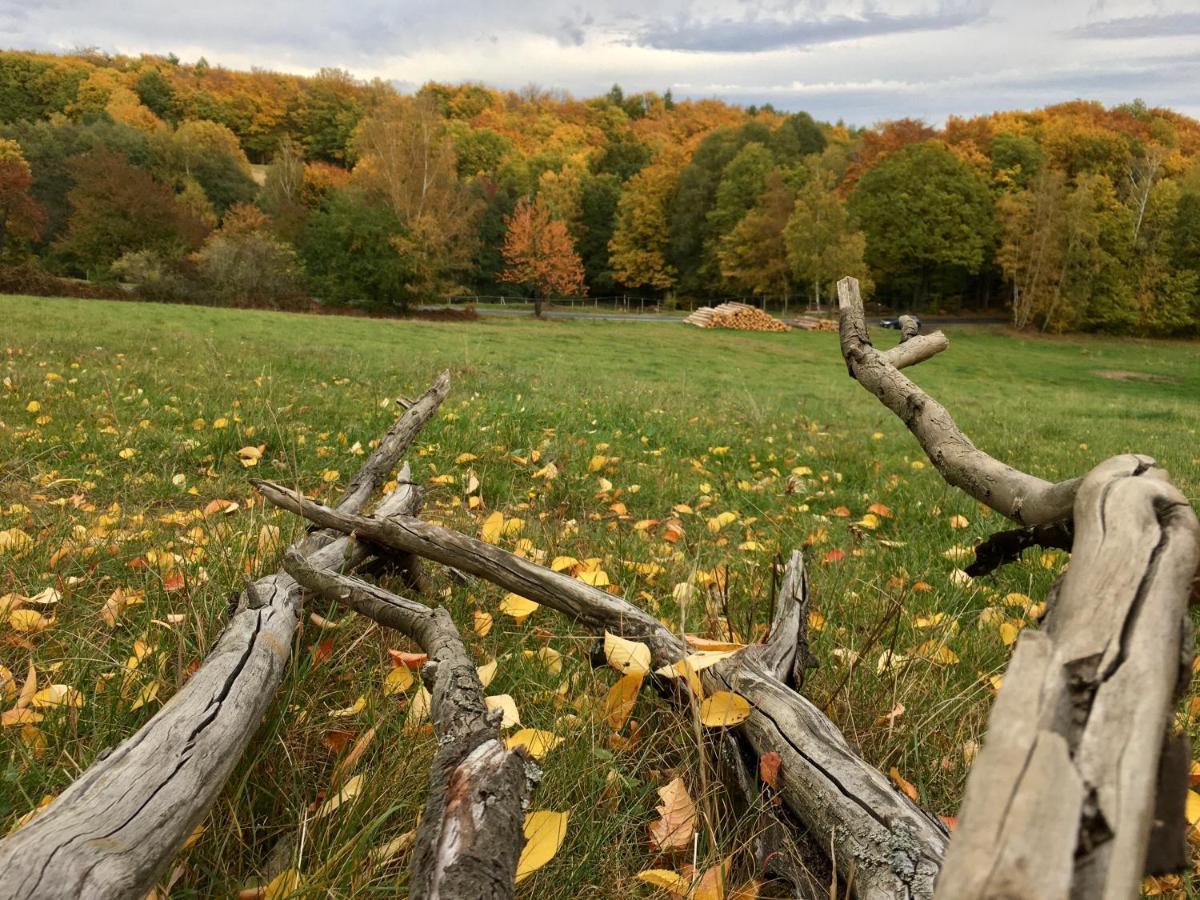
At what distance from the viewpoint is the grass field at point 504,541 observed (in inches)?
61.6

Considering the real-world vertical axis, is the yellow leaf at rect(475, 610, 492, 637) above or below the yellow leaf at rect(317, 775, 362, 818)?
below

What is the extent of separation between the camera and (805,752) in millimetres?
1514

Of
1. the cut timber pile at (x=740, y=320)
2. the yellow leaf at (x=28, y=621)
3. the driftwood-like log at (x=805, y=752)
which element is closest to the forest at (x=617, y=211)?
the cut timber pile at (x=740, y=320)

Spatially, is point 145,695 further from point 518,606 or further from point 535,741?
point 518,606

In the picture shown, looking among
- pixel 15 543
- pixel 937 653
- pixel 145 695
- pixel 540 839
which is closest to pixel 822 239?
pixel 937 653

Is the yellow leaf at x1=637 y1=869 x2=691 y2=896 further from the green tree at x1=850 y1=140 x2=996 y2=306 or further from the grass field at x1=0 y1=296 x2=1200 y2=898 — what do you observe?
the green tree at x1=850 y1=140 x2=996 y2=306

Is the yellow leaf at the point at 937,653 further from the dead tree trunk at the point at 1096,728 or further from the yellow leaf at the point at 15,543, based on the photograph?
the yellow leaf at the point at 15,543

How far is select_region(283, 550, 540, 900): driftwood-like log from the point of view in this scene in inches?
41.1

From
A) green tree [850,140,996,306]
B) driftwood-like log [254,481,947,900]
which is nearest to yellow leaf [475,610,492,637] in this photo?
driftwood-like log [254,481,947,900]

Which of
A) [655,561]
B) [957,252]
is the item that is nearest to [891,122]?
[957,252]

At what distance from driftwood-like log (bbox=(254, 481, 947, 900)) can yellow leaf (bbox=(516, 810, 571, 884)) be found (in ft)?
1.58

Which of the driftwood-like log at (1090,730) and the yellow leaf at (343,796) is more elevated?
the driftwood-like log at (1090,730)

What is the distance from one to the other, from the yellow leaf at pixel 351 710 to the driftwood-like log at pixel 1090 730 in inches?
58.2

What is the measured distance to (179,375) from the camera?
8.93 meters
